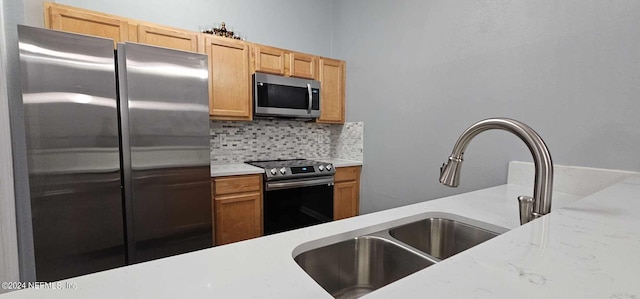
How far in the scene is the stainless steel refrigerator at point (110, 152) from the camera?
1.41m

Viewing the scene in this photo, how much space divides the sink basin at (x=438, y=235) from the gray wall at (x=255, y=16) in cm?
256

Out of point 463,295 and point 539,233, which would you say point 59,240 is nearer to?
point 463,295

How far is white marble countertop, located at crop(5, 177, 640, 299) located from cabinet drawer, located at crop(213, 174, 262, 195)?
1484 millimetres

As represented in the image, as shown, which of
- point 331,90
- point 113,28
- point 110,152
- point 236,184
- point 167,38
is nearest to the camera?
point 110,152

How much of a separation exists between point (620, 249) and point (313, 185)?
7.06 ft

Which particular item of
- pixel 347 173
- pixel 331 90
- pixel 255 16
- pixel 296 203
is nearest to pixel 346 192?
pixel 347 173

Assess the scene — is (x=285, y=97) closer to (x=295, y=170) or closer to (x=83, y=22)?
(x=295, y=170)

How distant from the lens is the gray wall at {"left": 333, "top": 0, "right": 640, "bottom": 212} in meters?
1.38

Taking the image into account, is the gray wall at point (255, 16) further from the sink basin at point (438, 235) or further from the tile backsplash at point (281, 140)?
the sink basin at point (438, 235)

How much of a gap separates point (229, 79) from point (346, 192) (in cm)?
162

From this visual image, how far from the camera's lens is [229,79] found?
2.36 m

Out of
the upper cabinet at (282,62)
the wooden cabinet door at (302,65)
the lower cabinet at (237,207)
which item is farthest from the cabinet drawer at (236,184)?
the wooden cabinet door at (302,65)

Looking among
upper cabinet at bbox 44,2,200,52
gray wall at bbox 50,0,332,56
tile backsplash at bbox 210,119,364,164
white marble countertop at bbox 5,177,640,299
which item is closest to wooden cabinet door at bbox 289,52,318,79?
gray wall at bbox 50,0,332,56

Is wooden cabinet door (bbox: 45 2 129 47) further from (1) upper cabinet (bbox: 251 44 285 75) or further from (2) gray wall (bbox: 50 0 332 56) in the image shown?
(1) upper cabinet (bbox: 251 44 285 75)
